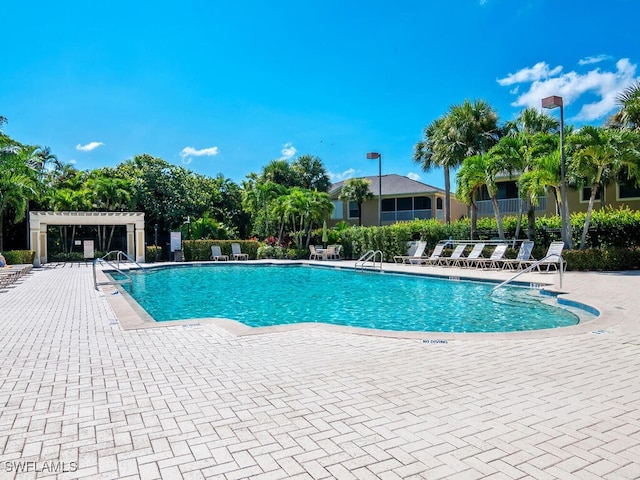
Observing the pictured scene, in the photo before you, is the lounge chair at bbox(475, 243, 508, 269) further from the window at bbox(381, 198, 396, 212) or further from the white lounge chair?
the window at bbox(381, 198, 396, 212)

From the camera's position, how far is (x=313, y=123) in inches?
1029

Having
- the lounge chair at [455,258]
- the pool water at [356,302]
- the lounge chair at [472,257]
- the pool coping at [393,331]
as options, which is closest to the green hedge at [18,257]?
the pool water at [356,302]

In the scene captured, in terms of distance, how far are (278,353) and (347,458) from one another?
8.86 feet

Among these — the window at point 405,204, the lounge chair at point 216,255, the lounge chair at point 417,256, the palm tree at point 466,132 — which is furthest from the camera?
the window at point 405,204

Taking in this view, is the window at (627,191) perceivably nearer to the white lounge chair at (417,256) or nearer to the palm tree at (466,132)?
the palm tree at (466,132)

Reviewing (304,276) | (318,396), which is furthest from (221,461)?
(304,276)

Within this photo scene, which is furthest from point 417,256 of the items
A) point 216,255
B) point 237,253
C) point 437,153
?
point 216,255

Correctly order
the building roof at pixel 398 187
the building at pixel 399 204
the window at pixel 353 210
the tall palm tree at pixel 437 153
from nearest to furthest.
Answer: the tall palm tree at pixel 437 153 < the building roof at pixel 398 187 < the building at pixel 399 204 < the window at pixel 353 210

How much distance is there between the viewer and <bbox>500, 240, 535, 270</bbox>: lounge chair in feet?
56.0

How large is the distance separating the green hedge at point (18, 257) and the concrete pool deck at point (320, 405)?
59.6 ft

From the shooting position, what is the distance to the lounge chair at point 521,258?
56.0 ft

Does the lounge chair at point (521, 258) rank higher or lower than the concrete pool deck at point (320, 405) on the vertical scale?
higher

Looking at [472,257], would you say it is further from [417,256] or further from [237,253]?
[237,253]

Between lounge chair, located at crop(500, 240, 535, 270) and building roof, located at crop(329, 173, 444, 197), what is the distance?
1561cm
